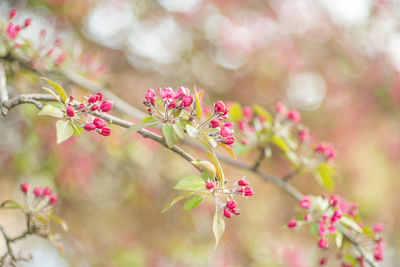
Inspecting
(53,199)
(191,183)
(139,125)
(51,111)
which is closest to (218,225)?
(191,183)

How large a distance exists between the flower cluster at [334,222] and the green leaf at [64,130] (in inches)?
41.1

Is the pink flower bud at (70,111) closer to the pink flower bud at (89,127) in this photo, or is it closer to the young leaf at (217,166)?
the pink flower bud at (89,127)

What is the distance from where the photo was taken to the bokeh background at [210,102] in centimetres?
349

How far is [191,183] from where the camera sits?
1.33m

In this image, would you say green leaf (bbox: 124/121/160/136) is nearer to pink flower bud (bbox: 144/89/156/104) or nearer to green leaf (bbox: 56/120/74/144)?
pink flower bud (bbox: 144/89/156/104)

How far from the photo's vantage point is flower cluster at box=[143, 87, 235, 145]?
1.34 metres

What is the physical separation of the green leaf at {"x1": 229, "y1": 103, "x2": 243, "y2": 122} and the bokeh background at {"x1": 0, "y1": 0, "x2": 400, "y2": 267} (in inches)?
45.7

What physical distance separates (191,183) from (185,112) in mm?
260

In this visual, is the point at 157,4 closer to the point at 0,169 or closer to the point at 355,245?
the point at 0,169

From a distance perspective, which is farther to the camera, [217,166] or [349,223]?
[349,223]

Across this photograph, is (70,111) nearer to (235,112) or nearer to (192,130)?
(192,130)

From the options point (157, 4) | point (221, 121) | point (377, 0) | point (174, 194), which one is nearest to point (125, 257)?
point (174, 194)

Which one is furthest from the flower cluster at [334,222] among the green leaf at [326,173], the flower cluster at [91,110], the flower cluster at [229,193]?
the flower cluster at [91,110]

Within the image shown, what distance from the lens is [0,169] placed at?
359 cm
